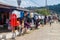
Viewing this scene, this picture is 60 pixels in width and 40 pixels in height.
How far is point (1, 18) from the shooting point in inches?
1165

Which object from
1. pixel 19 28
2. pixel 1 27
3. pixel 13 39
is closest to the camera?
pixel 13 39

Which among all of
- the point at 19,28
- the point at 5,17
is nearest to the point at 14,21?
the point at 19,28

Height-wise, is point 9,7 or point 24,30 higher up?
point 9,7

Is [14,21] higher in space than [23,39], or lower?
higher

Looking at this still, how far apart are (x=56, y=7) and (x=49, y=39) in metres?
105

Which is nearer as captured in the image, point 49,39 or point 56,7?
point 49,39

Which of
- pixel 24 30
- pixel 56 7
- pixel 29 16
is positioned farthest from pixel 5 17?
pixel 56 7

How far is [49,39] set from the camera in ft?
61.3

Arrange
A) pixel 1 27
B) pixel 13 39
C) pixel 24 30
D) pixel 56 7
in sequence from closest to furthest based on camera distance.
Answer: pixel 13 39, pixel 24 30, pixel 1 27, pixel 56 7

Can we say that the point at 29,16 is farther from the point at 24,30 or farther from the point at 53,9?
the point at 53,9

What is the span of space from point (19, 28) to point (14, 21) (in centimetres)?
452

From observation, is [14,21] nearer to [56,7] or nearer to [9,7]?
[9,7]

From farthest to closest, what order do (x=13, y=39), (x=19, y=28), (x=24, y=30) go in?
(x=24, y=30), (x=19, y=28), (x=13, y=39)

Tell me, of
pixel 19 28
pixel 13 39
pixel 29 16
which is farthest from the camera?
pixel 29 16
